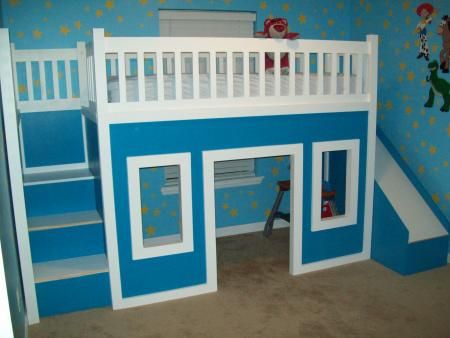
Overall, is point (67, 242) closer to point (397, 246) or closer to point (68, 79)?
point (68, 79)

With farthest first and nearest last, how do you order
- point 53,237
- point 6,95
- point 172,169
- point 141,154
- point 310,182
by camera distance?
point 172,169 → point 310,182 → point 53,237 → point 141,154 → point 6,95

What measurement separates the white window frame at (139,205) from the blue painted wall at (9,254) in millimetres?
609

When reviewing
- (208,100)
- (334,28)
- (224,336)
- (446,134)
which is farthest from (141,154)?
(334,28)

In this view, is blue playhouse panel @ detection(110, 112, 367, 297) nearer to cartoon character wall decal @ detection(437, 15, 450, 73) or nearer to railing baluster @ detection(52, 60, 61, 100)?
cartoon character wall decal @ detection(437, 15, 450, 73)

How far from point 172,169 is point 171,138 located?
114 cm

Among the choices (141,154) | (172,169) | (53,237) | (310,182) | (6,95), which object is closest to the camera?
(6,95)

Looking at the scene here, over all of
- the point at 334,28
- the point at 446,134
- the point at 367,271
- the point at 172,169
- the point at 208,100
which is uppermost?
the point at 334,28

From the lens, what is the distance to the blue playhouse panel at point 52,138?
9.64 feet

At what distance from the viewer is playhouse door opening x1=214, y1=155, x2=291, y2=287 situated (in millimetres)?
3535

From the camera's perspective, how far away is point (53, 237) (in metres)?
2.57

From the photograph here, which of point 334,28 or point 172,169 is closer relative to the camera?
point 172,169

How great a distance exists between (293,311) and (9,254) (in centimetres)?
149

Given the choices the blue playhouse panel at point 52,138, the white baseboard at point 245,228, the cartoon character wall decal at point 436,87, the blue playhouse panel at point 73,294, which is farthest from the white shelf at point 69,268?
the cartoon character wall decal at point 436,87

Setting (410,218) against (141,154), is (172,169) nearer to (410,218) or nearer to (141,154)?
(141,154)
